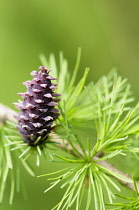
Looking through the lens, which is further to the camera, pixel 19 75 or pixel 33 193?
pixel 19 75

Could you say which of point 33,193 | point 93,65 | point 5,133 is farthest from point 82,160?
point 93,65

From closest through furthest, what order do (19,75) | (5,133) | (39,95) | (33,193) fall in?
(39,95), (5,133), (33,193), (19,75)

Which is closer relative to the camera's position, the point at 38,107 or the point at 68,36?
the point at 38,107

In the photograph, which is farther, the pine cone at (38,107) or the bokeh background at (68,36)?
the bokeh background at (68,36)

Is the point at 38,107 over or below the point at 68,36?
below

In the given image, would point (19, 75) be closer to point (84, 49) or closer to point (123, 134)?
point (84, 49)
